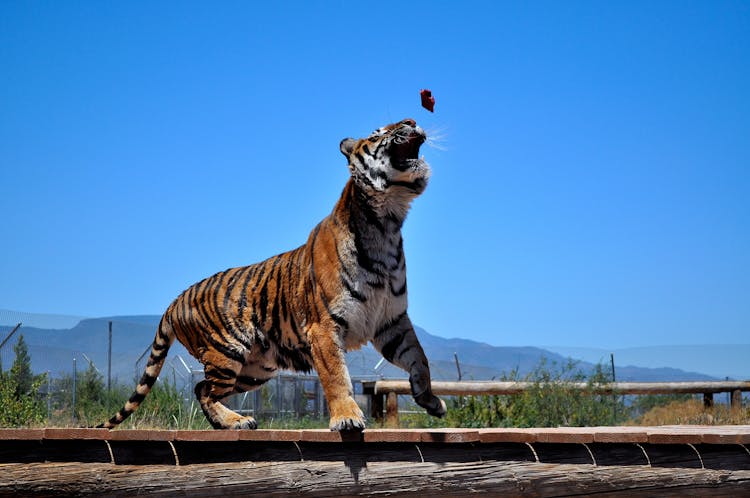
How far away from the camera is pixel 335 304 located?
16.4 feet

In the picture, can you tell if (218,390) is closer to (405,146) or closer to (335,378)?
(335,378)

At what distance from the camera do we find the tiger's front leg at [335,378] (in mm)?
4652

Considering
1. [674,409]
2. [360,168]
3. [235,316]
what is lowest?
[674,409]

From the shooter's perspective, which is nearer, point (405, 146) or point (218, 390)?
point (405, 146)

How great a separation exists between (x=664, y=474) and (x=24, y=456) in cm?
375

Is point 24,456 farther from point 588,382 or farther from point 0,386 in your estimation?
point 588,382

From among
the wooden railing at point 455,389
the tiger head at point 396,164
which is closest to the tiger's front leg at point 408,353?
the tiger head at point 396,164

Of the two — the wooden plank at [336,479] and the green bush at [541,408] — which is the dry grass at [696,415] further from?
the wooden plank at [336,479]

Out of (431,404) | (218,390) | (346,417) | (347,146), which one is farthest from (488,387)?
(346,417)

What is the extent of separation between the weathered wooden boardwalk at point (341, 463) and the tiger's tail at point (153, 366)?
1.21 meters

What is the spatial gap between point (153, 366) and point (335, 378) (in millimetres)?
1914

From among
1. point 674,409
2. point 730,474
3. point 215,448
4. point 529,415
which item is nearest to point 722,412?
point 674,409

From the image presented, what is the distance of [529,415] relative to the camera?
37.5ft

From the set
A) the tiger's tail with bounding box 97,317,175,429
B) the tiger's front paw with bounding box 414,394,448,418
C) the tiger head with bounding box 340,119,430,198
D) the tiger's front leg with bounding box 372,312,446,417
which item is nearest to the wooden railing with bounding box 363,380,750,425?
the tiger's tail with bounding box 97,317,175,429
